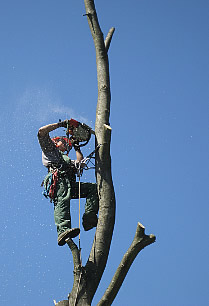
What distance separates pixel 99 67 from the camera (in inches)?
307

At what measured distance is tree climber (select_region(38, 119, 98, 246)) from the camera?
23.0 ft

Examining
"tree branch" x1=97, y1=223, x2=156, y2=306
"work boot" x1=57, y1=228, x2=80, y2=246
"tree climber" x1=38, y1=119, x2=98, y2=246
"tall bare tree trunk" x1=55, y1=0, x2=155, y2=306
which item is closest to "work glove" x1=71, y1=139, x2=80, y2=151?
"tree climber" x1=38, y1=119, x2=98, y2=246

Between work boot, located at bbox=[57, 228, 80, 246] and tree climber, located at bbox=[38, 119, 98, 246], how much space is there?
22cm

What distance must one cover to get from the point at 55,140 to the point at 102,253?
5.93 ft

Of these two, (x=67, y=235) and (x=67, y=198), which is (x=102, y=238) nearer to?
(x=67, y=235)

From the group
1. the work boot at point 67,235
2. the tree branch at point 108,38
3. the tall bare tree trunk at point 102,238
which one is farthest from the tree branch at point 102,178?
the work boot at point 67,235

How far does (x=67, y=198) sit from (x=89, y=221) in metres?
0.42

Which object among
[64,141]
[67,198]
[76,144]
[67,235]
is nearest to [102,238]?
[67,235]

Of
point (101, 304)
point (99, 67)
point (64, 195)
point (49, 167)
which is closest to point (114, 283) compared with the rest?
point (101, 304)

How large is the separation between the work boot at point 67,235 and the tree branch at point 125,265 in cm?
66

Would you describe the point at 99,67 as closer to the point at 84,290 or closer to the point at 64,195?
the point at 64,195

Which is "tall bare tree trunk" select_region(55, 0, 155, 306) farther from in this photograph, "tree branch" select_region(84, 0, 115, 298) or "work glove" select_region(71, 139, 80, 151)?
"work glove" select_region(71, 139, 80, 151)

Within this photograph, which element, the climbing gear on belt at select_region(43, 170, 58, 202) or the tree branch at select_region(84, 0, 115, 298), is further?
the climbing gear on belt at select_region(43, 170, 58, 202)

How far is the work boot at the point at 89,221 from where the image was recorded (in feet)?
23.3
